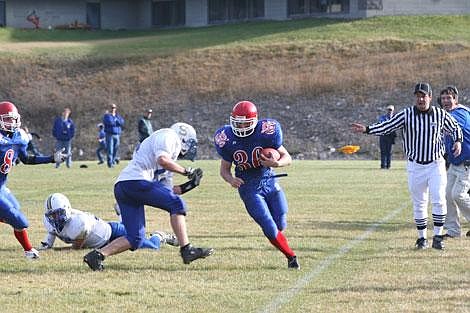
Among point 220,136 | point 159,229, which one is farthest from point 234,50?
point 220,136

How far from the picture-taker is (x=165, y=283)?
9062 mm

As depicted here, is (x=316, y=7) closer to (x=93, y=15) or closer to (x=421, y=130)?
(x=93, y=15)

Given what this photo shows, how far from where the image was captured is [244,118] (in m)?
9.76

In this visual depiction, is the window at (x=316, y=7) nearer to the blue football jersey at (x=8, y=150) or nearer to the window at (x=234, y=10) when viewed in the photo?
the window at (x=234, y=10)

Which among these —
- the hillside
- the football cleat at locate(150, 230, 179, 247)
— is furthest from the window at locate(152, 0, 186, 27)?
the football cleat at locate(150, 230, 179, 247)

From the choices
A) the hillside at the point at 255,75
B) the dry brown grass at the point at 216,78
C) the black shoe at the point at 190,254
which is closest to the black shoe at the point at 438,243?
the black shoe at the point at 190,254

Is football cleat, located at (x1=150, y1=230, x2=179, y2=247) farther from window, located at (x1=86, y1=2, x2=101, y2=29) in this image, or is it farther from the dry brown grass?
window, located at (x1=86, y1=2, x2=101, y2=29)

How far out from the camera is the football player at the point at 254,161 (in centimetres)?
977

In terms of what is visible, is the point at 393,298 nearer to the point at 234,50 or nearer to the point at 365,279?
the point at 365,279

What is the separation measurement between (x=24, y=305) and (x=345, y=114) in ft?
114

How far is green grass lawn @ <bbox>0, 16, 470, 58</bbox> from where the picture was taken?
166ft

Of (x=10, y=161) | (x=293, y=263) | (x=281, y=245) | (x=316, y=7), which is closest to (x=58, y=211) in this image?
(x=10, y=161)

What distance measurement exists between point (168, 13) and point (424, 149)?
170 feet

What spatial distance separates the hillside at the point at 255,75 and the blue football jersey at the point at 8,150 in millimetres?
28006
